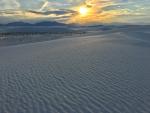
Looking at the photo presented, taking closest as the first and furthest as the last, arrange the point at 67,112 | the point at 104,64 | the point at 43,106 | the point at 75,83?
the point at 67,112 → the point at 43,106 → the point at 75,83 → the point at 104,64

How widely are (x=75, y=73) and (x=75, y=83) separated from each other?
2674 millimetres

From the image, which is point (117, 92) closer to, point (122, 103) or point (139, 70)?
point (122, 103)

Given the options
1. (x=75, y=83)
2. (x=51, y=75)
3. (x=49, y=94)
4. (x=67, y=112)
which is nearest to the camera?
(x=67, y=112)

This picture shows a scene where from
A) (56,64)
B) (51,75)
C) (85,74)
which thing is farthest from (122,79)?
(56,64)

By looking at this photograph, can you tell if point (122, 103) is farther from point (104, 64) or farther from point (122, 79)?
point (104, 64)

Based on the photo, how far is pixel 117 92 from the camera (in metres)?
12.5

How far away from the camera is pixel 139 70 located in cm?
1723

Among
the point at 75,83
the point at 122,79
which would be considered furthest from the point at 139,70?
the point at 75,83

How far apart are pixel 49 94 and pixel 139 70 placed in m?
6.57

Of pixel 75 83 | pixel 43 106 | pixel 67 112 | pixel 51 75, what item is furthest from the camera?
pixel 51 75

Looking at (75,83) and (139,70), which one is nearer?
(75,83)

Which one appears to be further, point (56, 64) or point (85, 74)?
point (56, 64)

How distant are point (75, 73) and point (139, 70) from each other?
11.3 ft

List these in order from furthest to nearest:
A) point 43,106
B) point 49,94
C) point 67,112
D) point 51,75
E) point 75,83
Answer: point 51,75 < point 75,83 < point 49,94 < point 43,106 < point 67,112
